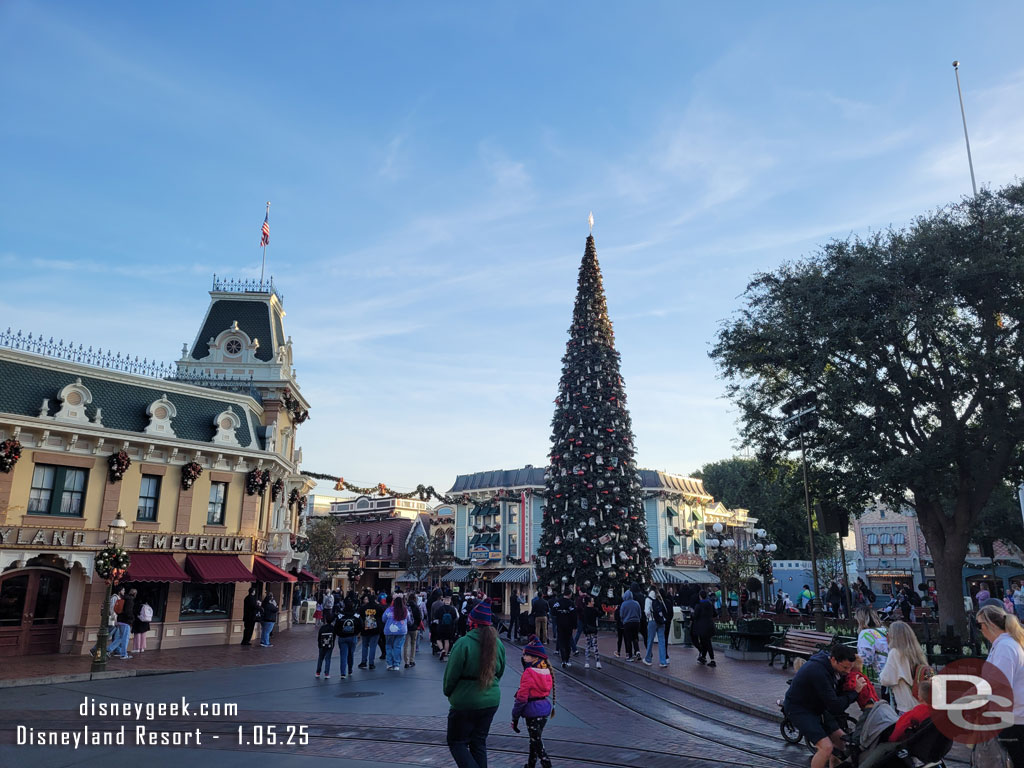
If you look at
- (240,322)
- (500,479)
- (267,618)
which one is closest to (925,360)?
(267,618)

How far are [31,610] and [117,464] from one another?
4.77 metres

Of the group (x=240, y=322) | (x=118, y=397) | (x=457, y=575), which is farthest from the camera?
(x=457, y=575)

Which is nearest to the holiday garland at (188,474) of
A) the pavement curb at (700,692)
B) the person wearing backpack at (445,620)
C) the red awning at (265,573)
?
the red awning at (265,573)

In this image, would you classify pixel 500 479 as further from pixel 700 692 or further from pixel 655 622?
pixel 700 692

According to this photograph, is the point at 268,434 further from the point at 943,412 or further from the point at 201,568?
the point at 943,412

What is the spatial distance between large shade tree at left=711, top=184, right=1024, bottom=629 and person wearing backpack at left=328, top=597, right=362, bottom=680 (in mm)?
14608

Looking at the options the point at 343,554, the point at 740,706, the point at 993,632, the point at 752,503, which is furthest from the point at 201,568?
the point at 752,503

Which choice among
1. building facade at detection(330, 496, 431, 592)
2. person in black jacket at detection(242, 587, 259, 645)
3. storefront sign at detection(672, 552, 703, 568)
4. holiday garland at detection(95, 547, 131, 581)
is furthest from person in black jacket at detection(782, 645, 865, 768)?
building facade at detection(330, 496, 431, 592)

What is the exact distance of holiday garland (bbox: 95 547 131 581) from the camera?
18594mm

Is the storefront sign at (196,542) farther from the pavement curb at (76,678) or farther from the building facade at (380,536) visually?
the building facade at (380,536)

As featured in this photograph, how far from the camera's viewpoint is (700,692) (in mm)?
13234

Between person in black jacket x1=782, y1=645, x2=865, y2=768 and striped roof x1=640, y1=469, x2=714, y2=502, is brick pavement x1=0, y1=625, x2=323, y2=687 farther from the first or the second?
striped roof x1=640, y1=469, x2=714, y2=502

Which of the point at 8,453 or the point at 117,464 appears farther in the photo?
the point at 117,464

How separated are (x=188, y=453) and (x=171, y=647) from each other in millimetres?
6500
